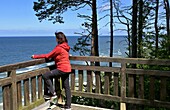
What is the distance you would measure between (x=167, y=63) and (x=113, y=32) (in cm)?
945

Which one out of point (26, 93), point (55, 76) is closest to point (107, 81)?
point (55, 76)

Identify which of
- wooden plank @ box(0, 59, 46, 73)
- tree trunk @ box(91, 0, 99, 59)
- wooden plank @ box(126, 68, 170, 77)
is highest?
tree trunk @ box(91, 0, 99, 59)

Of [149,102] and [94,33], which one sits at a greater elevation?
[94,33]

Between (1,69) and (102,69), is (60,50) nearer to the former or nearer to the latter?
(102,69)

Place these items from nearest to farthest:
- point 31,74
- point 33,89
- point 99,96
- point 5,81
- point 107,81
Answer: point 5,81 < point 31,74 < point 33,89 < point 107,81 < point 99,96

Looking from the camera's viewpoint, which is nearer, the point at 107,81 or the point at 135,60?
the point at 135,60

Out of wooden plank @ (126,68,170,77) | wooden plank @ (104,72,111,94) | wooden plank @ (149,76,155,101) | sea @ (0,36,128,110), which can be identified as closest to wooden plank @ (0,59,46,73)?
wooden plank @ (104,72,111,94)

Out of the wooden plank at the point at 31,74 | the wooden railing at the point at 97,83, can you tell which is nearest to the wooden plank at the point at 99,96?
the wooden railing at the point at 97,83

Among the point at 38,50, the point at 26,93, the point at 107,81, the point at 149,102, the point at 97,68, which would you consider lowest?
the point at 38,50

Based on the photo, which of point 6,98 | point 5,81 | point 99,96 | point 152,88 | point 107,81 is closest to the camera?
point 5,81

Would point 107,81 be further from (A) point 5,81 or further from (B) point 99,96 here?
(A) point 5,81

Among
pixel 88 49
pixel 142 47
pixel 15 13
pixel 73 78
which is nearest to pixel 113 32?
pixel 88 49

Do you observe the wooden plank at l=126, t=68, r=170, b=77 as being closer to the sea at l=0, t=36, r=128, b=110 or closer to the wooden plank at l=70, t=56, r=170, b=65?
Result: the wooden plank at l=70, t=56, r=170, b=65

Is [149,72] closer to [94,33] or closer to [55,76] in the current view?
[55,76]
